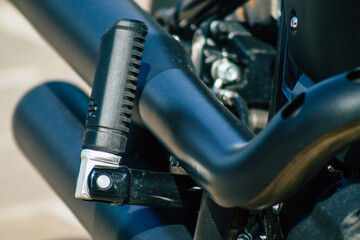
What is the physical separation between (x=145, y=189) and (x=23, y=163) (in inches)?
67.9

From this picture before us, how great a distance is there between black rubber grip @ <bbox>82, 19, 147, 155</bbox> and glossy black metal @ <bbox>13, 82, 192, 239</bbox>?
156 mm

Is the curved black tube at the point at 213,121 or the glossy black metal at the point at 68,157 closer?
the curved black tube at the point at 213,121

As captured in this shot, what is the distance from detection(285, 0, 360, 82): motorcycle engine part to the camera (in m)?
0.60

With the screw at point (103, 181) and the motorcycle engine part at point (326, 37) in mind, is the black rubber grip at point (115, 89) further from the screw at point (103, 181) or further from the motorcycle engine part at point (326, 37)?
the motorcycle engine part at point (326, 37)

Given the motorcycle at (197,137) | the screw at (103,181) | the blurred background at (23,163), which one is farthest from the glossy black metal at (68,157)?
the blurred background at (23,163)

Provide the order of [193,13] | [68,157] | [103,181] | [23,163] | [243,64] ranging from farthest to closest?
[23,163] → [193,13] → [243,64] → [68,157] → [103,181]

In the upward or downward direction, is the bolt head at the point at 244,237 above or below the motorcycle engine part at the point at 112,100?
below

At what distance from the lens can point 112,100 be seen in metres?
0.65

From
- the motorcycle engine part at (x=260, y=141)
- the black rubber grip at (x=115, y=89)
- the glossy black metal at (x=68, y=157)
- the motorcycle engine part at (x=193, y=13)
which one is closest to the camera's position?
the motorcycle engine part at (x=260, y=141)

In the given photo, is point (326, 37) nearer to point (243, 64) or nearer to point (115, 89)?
point (115, 89)

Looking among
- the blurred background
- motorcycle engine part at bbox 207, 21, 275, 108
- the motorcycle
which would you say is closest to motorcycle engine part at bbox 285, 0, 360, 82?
the motorcycle

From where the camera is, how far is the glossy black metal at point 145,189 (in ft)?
2.15

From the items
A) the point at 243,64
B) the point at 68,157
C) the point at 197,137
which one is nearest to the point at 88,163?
the point at 197,137

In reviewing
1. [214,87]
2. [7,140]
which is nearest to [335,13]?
[214,87]
